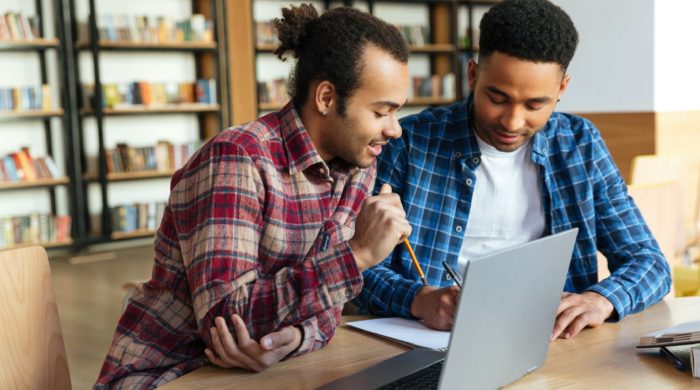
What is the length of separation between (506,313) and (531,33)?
77 cm

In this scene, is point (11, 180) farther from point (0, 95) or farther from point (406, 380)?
point (406, 380)

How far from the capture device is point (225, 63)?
6363 mm

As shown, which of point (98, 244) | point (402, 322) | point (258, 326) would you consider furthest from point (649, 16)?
point (98, 244)

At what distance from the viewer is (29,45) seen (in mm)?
5465

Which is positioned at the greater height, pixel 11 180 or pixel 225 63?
pixel 225 63

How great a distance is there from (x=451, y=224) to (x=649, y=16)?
2.75m

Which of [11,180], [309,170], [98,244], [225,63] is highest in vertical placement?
[225,63]

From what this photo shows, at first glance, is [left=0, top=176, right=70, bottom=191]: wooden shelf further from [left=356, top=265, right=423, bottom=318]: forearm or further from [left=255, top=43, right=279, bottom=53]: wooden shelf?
[left=356, top=265, right=423, bottom=318]: forearm

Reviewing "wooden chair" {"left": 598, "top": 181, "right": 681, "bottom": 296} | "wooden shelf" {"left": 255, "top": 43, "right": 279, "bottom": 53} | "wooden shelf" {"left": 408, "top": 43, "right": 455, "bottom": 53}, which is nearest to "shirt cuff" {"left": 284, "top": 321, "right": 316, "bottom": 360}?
"wooden chair" {"left": 598, "top": 181, "right": 681, "bottom": 296}

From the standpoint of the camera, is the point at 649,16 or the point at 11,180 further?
the point at 11,180

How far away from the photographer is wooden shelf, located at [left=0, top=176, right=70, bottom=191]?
17.9ft

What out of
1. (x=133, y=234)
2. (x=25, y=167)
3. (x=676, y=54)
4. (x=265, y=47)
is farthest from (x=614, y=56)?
(x=25, y=167)

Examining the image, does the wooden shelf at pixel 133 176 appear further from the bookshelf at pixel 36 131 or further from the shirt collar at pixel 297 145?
the shirt collar at pixel 297 145

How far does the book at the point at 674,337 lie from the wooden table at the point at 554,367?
0.02 metres
